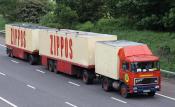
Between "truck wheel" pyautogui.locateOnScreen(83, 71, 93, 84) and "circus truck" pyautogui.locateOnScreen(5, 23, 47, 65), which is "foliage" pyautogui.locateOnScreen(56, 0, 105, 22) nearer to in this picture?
"circus truck" pyautogui.locateOnScreen(5, 23, 47, 65)

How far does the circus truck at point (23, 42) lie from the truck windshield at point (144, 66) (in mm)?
14569

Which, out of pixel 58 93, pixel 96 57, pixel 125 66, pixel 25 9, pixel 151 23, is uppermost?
pixel 25 9

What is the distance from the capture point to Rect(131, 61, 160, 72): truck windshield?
29203 millimetres

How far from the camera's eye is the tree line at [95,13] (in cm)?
4588

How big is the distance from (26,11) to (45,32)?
26510mm

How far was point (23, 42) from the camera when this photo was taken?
44.6 m

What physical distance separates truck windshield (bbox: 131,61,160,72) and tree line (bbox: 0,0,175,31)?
1365 centimetres

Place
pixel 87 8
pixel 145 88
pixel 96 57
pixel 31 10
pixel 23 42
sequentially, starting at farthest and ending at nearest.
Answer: pixel 31 10
pixel 87 8
pixel 23 42
pixel 96 57
pixel 145 88

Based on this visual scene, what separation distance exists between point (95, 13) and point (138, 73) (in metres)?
26.9

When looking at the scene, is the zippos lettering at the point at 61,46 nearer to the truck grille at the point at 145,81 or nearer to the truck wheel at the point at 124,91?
the truck wheel at the point at 124,91

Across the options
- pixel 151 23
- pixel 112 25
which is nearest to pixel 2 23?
pixel 112 25

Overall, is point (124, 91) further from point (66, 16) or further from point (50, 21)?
point (50, 21)

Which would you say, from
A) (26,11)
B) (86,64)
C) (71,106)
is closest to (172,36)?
(86,64)

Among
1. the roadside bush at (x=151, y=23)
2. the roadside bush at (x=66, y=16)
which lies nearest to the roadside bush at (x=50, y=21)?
the roadside bush at (x=66, y=16)
